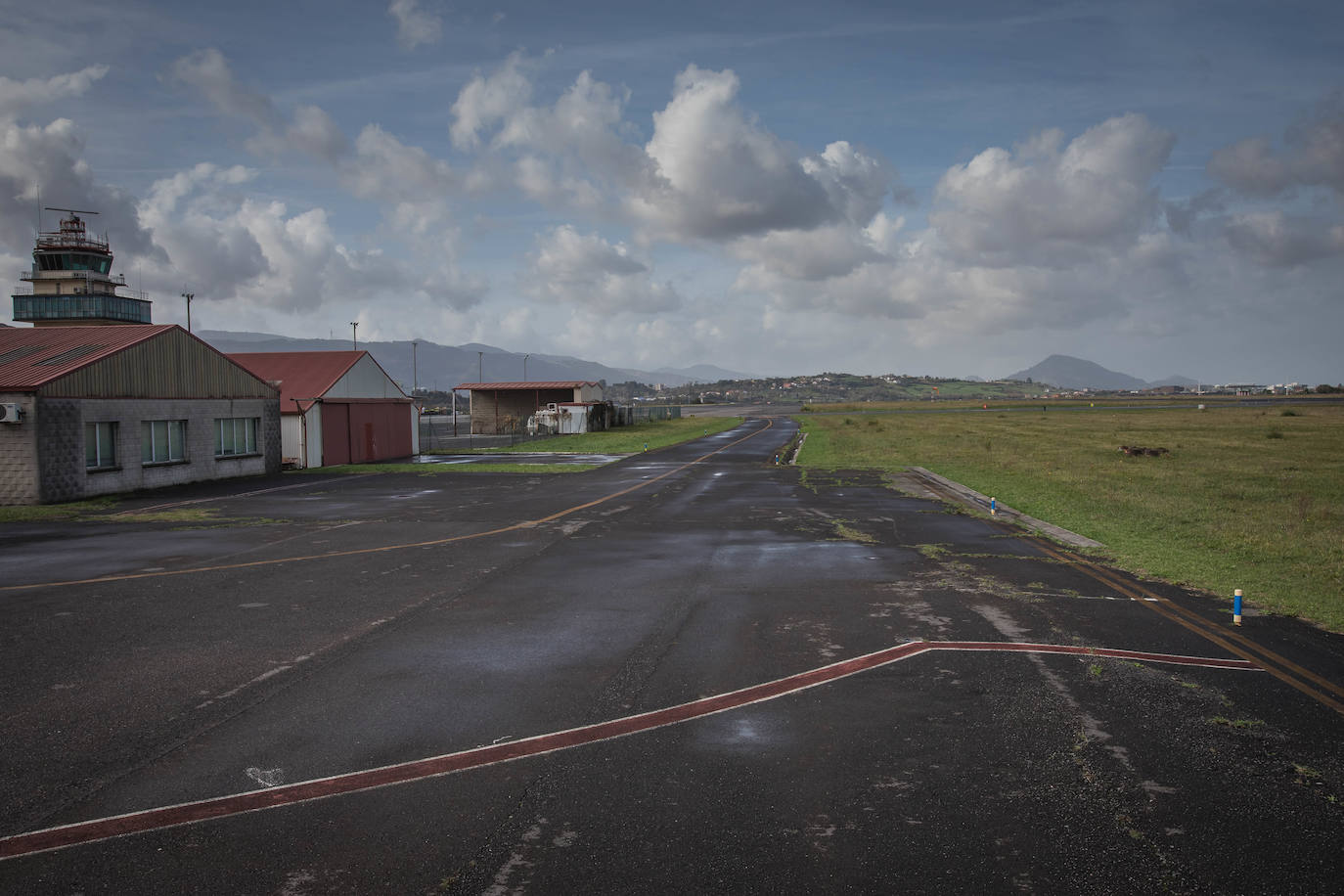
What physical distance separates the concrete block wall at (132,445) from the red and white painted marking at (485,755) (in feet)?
76.8

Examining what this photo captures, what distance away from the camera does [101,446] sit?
26.5 meters

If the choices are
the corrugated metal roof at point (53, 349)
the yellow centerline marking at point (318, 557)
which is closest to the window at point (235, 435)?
the corrugated metal roof at point (53, 349)

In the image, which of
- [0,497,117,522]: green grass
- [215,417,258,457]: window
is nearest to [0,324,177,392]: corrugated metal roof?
[0,497,117,522]: green grass

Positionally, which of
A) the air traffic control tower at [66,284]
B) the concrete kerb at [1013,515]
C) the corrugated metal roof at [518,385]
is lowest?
the concrete kerb at [1013,515]

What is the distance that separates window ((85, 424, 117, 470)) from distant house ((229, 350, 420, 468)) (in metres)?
10.6

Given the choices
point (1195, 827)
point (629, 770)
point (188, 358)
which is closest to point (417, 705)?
point (629, 770)

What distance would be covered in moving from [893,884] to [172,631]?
9045mm

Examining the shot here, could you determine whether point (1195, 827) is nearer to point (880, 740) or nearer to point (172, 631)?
point (880, 740)

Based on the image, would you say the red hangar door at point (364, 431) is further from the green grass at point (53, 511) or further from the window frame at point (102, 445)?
the green grass at point (53, 511)

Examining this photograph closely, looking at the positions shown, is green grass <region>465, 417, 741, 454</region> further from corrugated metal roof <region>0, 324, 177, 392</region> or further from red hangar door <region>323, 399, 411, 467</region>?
corrugated metal roof <region>0, 324, 177, 392</region>

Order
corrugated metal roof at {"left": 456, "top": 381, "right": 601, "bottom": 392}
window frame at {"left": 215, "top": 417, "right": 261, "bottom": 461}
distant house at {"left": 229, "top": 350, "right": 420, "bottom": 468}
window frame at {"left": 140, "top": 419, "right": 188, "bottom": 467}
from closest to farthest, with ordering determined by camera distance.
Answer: window frame at {"left": 140, "top": 419, "right": 188, "bottom": 467}, window frame at {"left": 215, "top": 417, "right": 261, "bottom": 461}, distant house at {"left": 229, "top": 350, "right": 420, "bottom": 468}, corrugated metal roof at {"left": 456, "top": 381, "right": 601, "bottom": 392}

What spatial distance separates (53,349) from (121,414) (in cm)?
366

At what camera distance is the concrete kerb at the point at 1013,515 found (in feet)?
54.2

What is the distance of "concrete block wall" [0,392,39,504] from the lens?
23891 mm
